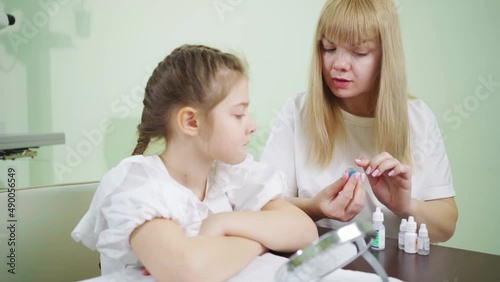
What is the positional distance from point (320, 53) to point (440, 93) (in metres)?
0.88

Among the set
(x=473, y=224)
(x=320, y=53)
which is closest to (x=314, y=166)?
(x=320, y=53)

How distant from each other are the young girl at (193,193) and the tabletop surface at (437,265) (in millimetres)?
141

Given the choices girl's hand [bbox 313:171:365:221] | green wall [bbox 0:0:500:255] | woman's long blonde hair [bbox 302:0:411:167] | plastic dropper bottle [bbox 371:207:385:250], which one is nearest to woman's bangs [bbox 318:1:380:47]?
woman's long blonde hair [bbox 302:0:411:167]

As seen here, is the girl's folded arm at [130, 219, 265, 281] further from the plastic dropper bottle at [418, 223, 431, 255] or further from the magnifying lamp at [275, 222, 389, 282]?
the plastic dropper bottle at [418, 223, 431, 255]

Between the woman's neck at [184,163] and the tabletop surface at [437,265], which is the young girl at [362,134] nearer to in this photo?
the tabletop surface at [437,265]

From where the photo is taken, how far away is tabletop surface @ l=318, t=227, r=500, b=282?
0.78m

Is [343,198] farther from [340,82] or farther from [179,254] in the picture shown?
[179,254]

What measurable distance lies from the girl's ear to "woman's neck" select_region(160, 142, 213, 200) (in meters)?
0.04

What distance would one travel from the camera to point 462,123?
Answer: 1.94 metres

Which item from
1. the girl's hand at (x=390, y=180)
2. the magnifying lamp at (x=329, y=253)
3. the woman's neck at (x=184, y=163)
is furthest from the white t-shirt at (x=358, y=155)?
the magnifying lamp at (x=329, y=253)

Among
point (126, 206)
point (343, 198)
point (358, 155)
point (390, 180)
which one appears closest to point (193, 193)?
point (126, 206)

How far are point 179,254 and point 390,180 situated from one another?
0.62 metres

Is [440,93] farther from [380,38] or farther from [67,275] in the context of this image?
[67,275]

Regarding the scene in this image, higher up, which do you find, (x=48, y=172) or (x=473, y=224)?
(x=48, y=172)
